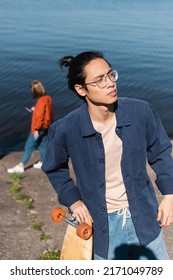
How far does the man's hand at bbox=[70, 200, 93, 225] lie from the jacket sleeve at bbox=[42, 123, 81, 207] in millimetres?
47

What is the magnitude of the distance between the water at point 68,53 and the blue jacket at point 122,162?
24.8 feet

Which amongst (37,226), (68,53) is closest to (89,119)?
(37,226)

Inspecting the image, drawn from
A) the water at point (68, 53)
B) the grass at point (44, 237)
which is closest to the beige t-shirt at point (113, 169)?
the grass at point (44, 237)

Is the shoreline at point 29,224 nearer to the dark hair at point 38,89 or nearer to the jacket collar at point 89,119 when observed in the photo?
the dark hair at point 38,89

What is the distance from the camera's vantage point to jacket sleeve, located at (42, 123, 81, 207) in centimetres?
273

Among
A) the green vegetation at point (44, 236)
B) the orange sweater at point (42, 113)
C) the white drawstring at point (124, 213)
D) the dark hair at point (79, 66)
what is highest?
the dark hair at point (79, 66)

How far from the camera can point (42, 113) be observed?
7148 millimetres

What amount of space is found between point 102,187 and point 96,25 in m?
30.0

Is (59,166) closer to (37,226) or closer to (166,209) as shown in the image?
(166,209)

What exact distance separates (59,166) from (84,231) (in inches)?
20.3

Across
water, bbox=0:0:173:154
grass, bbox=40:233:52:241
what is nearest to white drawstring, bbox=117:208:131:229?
grass, bbox=40:233:52:241

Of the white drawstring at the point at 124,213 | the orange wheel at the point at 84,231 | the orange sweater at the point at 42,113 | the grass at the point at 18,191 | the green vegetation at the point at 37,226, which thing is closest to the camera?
the orange wheel at the point at 84,231

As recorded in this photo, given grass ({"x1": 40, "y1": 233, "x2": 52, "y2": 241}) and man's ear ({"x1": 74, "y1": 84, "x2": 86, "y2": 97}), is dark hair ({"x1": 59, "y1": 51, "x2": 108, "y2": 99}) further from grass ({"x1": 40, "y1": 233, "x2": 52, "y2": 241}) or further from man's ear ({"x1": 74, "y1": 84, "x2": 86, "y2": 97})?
grass ({"x1": 40, "y1": 233, "x2": 52, "y2": 241})

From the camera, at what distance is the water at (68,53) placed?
13.3 metres
